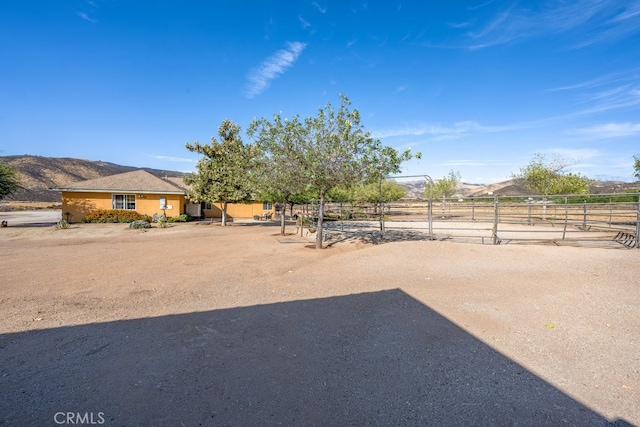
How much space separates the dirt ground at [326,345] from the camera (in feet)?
8.27

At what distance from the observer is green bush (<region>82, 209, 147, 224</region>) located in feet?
71.4

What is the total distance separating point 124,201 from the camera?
23.5m

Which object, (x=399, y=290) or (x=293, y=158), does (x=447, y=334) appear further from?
(x=293, y=158)

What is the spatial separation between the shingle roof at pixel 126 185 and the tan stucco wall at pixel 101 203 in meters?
0.51

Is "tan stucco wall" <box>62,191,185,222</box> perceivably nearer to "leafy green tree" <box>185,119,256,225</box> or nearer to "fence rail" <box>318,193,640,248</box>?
"leafy green tree" <box>185,119,256,225</box>

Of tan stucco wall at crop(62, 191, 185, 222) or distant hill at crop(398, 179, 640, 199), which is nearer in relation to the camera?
tan stucco wall at crop(62, 191, 185, 222)

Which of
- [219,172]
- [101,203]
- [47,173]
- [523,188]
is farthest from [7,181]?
[47,173]

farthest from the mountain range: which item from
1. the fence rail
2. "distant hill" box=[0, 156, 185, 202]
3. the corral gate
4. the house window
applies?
the house window

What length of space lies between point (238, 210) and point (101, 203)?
11356mm

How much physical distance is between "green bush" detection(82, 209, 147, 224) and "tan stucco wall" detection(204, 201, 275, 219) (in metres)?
6.60

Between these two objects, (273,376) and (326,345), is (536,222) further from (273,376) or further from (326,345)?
(273,376)

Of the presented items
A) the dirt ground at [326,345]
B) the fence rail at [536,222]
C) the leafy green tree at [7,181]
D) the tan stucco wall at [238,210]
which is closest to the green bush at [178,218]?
the tan stucco wall at [238,210]

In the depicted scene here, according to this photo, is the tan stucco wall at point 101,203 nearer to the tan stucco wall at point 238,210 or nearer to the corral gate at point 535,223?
the tan stucco wall at point 238,210

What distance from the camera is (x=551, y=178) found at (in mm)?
29656
